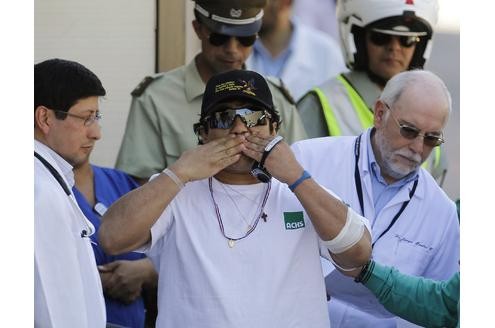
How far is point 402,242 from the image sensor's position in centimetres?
464

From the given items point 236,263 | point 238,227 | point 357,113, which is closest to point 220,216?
point 238,227

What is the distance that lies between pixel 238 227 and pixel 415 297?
0.73 meters

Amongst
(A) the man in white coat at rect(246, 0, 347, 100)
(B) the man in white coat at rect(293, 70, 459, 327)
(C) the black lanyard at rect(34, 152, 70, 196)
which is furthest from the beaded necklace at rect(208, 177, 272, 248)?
(A) the man in white coat at rect(246, 0, 347, 100)

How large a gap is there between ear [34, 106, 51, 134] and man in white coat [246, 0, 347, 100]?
14.4ft

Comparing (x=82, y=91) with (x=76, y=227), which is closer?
(x=76, y=227)

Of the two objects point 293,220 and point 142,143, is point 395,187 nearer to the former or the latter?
point 293,220

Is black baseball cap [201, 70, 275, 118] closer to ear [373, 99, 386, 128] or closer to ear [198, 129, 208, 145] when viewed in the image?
ear [198, 129, 208, 145]

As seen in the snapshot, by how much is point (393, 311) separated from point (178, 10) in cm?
255

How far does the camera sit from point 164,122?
17.5 feet

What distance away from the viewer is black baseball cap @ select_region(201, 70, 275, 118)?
3.94 m

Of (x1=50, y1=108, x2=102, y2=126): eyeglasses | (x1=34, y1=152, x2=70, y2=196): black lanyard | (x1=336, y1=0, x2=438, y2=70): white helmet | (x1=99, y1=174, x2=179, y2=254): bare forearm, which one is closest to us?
(x1=34, y1=152, x2=70, y2=196): black lanyard
